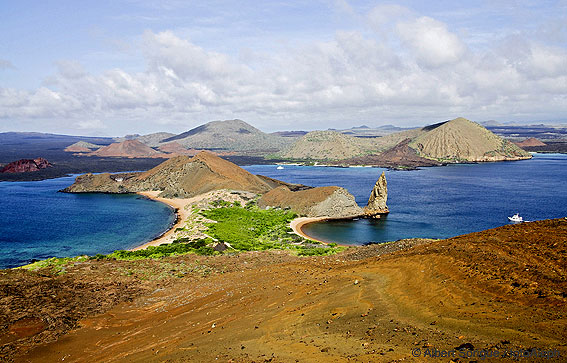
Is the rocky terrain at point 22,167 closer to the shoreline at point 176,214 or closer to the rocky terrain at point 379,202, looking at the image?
the shoreline at point 176,214

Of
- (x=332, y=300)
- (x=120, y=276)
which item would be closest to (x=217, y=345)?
(x=332, y=300)

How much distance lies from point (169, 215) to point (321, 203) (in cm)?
3255

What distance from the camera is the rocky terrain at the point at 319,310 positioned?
11859 mm

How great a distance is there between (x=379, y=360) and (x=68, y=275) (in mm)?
28259

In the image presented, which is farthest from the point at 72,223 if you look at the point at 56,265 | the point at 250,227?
the point at 56,265

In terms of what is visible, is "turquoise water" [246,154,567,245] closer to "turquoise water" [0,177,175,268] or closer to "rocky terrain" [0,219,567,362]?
"turquoise water" [0,177,175,268]

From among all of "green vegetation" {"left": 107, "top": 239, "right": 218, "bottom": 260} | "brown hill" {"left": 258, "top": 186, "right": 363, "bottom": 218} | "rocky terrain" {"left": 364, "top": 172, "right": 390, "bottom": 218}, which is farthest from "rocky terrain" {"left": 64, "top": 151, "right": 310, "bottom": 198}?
"green vegetation" {"left": 107, "top": 239, "right": 218, "bottom": 260}

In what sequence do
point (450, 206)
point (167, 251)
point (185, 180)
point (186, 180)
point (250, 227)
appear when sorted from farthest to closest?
point (185, 180) → point (186, 180) → point (450, 206) → point (250, 227) → point (167, 251)

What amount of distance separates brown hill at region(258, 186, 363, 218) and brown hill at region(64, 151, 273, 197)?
15988 millimetres

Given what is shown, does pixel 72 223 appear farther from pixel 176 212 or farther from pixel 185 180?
pixel 185 180

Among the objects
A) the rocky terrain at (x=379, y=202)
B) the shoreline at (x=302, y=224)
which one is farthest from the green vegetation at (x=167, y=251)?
the rocky terrain at (x=379, y=202)

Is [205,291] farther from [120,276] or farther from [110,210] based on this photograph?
[110,210]

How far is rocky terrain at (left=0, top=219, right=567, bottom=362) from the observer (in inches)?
467

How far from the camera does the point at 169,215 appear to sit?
257 feet
